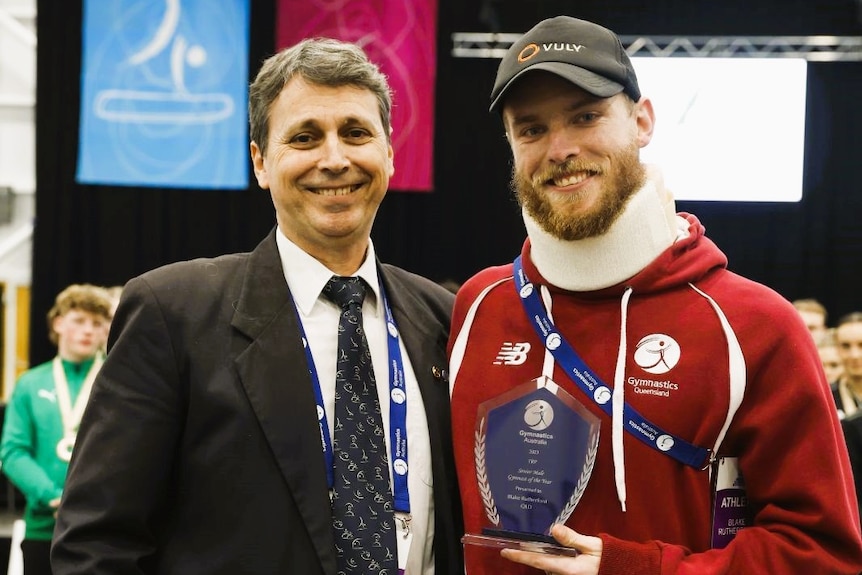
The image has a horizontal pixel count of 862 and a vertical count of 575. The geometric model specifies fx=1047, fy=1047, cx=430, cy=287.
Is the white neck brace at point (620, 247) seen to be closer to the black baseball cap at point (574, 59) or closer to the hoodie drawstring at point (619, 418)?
the hoodie drawstring at point (619, 418)

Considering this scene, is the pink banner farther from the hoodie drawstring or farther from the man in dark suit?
the hoodie drawstring

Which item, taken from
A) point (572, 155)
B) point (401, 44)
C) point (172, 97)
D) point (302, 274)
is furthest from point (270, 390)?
point (172, 97)

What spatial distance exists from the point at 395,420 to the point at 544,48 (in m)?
0.75

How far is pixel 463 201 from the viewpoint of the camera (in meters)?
8.66

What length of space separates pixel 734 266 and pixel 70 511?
7.56 m

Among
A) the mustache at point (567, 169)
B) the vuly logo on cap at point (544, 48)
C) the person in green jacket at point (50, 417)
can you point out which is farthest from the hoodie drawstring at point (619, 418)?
the person in green jacket at point (50, 417)

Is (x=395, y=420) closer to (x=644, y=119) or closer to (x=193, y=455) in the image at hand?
(x=193, y=455)

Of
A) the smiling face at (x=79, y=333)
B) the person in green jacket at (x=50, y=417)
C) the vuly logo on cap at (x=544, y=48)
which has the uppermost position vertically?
the vuly logo on cap at (x=544, y=48)

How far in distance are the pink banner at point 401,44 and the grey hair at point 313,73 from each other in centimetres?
589

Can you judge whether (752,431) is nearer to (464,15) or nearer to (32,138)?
(464,15)

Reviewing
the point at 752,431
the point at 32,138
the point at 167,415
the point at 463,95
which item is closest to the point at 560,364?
the point at 752,431

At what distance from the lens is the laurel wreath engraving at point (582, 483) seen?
5.71 feet

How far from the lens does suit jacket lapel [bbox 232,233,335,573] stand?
1.85 metres

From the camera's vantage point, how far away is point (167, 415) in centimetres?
186
